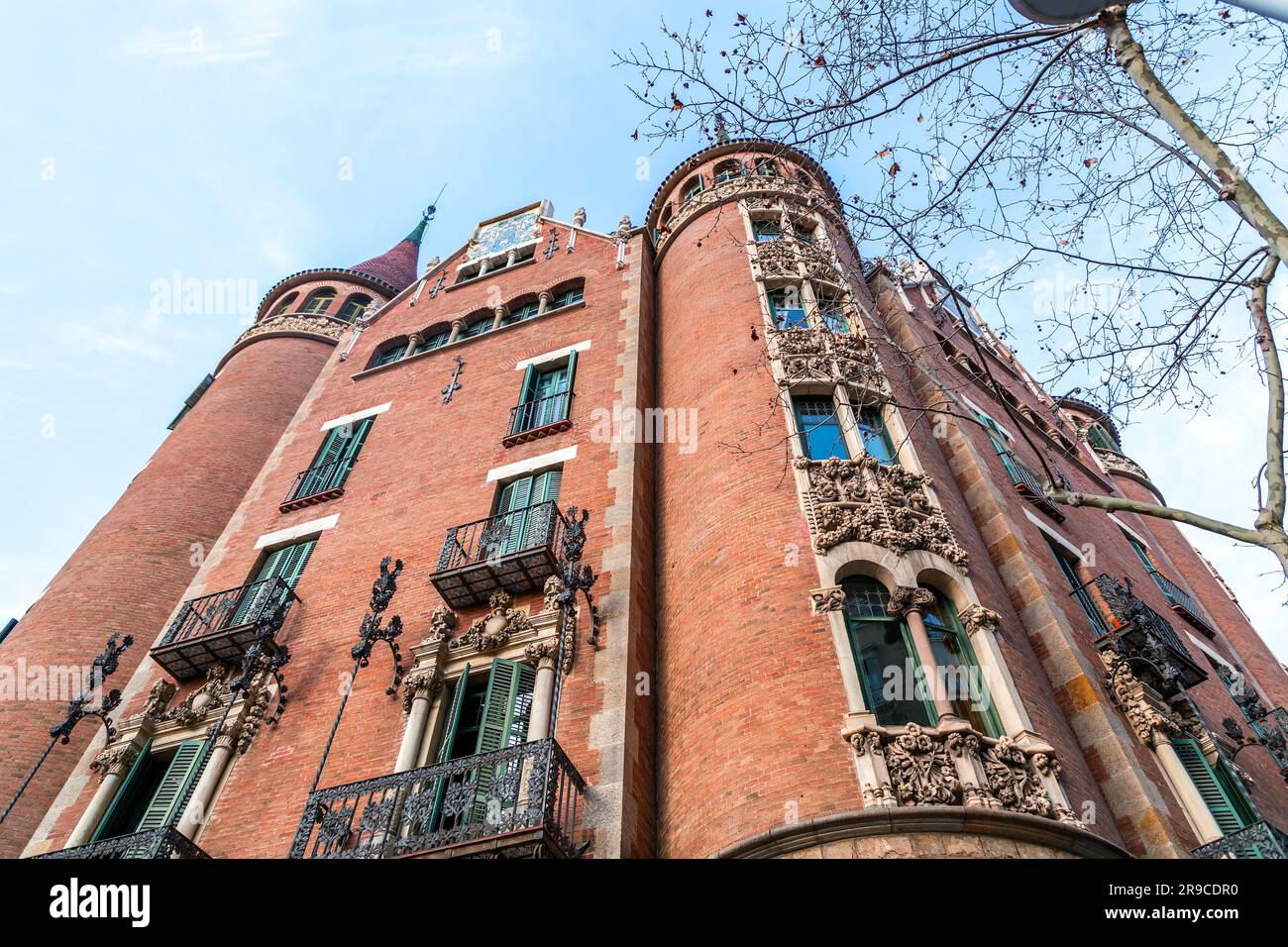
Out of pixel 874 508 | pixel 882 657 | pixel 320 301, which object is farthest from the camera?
pixel 320 301

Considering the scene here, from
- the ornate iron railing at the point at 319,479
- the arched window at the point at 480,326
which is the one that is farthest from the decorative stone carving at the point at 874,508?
the arched window at the point at 480,326

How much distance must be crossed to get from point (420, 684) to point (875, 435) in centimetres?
879

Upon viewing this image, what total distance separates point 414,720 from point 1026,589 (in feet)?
33.1

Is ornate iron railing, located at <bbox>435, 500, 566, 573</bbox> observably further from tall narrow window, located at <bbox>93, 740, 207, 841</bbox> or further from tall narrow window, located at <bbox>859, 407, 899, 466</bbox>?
tall narrow window, located at <bbox>859, 407, 899, 466</bbox>

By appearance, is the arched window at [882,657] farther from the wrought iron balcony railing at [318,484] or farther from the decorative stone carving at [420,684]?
the wrought iron balcony railing at [318,484]

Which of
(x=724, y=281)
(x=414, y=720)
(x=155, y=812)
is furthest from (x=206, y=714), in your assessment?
(x=724, y=281)

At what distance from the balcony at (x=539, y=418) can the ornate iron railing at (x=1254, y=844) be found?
12621mm

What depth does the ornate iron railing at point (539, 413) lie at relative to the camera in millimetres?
18625

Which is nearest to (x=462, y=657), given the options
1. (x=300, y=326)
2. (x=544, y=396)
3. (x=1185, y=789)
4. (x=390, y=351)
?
(x=544, y=396)

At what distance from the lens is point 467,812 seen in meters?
10.6

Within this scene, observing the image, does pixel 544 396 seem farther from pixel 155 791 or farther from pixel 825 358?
pixel 155 791

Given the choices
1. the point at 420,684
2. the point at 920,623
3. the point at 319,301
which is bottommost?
the point at 920,623

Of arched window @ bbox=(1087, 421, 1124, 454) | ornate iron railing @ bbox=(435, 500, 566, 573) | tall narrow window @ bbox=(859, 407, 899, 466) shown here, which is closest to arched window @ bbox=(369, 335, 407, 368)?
ornate iron railing @ bbox=(435, 500, 566, 573)

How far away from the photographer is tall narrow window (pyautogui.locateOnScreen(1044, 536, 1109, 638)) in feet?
53.0
